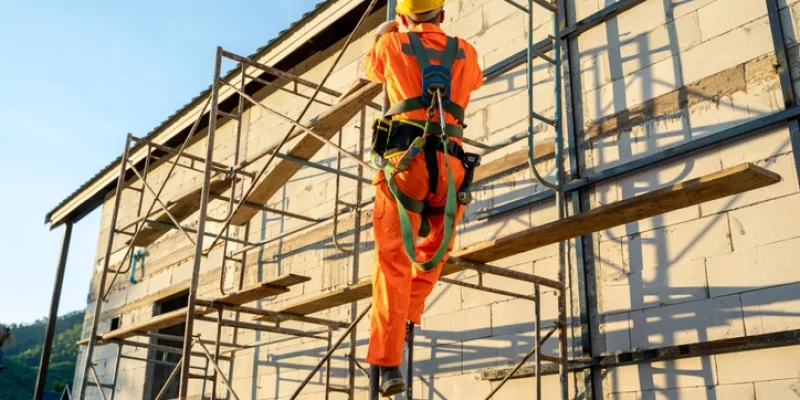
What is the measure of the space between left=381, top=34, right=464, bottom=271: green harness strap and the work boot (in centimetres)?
59

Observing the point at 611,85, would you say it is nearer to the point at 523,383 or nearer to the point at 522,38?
the point at 522,38

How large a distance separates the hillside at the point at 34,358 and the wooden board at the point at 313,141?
26471mm

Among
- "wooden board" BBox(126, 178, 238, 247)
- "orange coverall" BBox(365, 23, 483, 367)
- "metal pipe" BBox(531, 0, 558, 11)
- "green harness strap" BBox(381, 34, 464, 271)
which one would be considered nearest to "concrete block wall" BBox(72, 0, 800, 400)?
"metal pipe" BBox(531, 0, 558, 11)

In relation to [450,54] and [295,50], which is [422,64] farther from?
[295,50]

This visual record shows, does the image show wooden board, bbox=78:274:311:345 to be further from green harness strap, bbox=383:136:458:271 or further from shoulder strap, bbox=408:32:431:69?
shoulder strap, bbox=408:32:431:69

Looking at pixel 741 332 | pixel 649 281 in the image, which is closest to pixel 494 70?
pixel 649 281

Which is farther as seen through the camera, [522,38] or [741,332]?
[522,38]

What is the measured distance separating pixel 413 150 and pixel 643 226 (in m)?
2.38

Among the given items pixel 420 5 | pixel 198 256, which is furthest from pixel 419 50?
pixel 198 256

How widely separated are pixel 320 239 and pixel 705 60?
4970 mm

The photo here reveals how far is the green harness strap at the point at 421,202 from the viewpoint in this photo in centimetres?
416

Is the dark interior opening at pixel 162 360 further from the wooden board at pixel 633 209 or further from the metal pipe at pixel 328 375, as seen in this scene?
the wooden board at pixel 633 209

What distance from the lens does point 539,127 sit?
22.5 ft

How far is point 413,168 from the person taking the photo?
4383 millimetres
